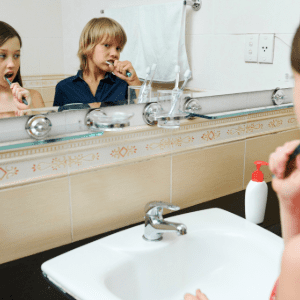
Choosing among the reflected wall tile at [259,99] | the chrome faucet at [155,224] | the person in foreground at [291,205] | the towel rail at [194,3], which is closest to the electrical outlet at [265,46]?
the reflected wall tile at [259,99]

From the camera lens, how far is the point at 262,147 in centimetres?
142

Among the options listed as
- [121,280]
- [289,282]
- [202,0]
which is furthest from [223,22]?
[289,282]

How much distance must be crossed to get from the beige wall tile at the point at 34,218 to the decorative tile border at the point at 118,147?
0.10 feet

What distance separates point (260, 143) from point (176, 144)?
420mm

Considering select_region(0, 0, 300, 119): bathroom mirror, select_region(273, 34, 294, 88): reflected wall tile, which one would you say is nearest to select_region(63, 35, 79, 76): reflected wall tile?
select_region(0, 0, 300, 119): bathroom mirror

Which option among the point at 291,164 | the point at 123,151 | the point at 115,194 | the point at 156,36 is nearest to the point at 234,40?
the point at 156,36

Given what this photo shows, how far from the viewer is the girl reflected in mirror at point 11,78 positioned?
0.80m

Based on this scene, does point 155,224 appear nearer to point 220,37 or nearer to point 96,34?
point 96,34

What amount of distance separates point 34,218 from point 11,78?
13.8 inches

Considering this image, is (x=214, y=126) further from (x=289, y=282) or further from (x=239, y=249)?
(x=289, y=282)

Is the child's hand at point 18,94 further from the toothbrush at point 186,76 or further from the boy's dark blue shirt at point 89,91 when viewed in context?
the toothbrush at point 186,76

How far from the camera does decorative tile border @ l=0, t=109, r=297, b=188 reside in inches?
34.6

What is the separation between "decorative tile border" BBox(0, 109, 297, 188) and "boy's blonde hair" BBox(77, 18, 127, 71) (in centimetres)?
22

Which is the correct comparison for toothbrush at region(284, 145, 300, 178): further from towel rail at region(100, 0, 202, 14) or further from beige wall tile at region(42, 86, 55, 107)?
towel rail at region(100, 0, 202, 14)
